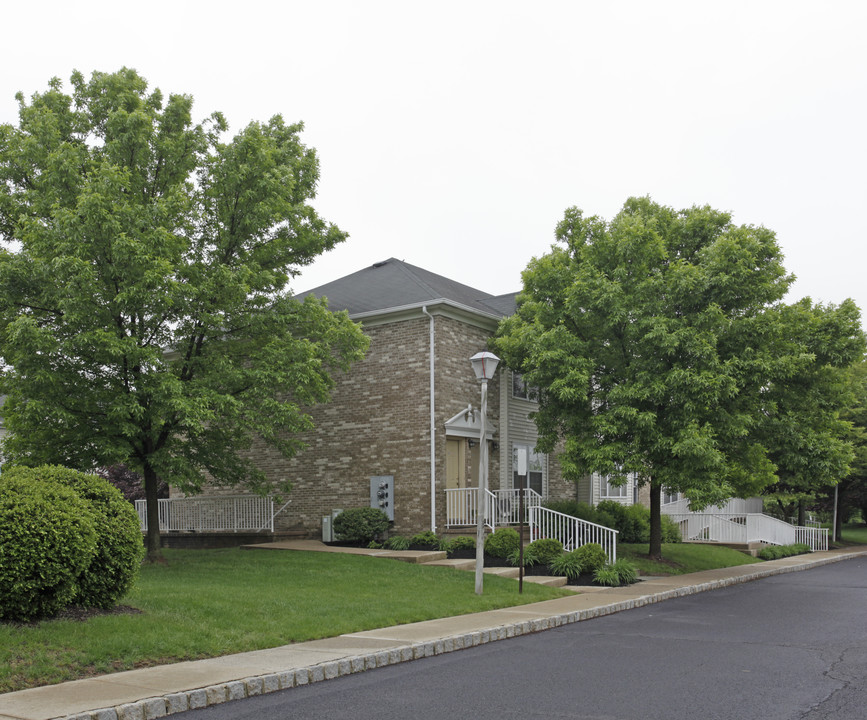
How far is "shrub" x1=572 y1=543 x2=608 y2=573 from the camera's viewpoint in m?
17.2

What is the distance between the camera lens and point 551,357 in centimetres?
1919

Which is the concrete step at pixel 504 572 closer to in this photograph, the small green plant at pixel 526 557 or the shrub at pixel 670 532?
the small green plant at pixel 526 557

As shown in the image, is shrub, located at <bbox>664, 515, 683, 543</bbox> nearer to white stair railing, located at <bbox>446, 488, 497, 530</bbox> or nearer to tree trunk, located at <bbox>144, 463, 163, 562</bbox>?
white stair railing, located at <bbox>446, 488, 497, 530</bbox>

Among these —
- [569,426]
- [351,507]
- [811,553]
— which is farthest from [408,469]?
[811,553]

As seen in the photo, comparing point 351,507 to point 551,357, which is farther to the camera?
point 351,507

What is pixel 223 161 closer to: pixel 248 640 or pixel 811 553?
pixel 248 640

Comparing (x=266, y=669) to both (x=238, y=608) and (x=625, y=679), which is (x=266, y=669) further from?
(x=625, y=679)

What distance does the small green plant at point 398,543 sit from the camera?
1973cm

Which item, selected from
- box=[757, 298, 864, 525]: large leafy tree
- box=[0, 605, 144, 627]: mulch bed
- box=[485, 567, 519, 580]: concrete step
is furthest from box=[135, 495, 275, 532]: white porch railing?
box=[757, 298, 864, 525]: large leafy tree

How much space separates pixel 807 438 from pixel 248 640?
15.8 meters

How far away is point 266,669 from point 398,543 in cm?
1188

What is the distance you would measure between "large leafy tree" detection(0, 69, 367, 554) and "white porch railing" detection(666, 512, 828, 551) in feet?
53.5

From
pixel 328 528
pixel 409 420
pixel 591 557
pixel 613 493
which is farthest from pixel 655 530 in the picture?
pixel 613 493

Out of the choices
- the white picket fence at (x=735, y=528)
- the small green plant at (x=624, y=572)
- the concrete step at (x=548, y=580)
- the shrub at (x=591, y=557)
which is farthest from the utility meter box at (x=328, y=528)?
the white picket fence at (x=735, y=528)
